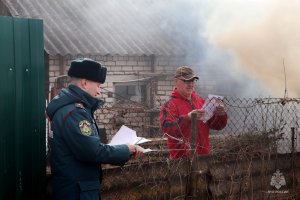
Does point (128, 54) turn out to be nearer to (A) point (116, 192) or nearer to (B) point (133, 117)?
(B) point (133, 117)

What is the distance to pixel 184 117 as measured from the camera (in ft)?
15.4

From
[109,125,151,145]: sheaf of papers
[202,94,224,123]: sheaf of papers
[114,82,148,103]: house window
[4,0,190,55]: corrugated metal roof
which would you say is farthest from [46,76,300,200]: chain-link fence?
[114,82,148,103]: house window

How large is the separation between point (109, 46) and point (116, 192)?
24.5ft

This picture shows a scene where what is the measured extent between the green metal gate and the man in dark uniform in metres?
0.23

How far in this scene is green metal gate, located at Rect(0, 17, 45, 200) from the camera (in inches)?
130

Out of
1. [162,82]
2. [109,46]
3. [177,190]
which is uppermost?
[109,46]

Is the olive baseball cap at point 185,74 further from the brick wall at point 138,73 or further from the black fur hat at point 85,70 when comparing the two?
the brick wall at point 138,73

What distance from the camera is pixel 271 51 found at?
33.3 ft

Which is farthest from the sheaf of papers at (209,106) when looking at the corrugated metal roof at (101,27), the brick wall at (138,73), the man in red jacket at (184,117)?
the corrugated metal roof at (101,27)

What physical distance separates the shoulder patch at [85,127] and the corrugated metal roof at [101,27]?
7079mm

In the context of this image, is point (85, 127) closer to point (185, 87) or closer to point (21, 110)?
point (21, 110)

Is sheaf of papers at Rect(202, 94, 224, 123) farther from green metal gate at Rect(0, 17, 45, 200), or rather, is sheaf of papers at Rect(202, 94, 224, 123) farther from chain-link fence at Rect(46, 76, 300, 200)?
green metal gate at Rect(0, 17, 45, 200)

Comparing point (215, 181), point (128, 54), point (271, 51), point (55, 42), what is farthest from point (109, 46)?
point (215, 181)

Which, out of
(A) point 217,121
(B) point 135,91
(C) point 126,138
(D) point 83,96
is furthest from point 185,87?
(B) point 135,91
